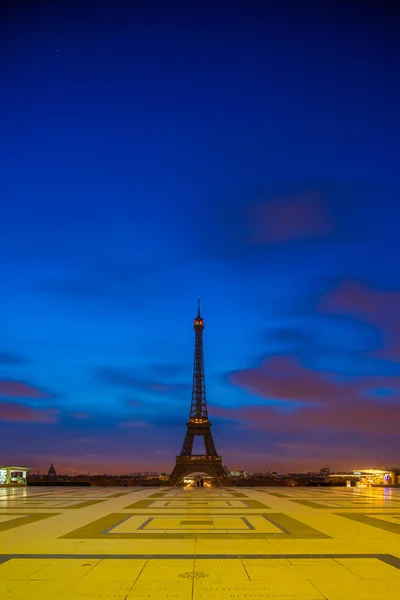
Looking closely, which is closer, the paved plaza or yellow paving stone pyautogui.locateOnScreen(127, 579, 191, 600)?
yellow paving stone pyautogui.locateOnScreen(127, 579, 191, 600)

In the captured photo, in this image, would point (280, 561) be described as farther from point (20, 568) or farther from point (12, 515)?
point (12, 515)

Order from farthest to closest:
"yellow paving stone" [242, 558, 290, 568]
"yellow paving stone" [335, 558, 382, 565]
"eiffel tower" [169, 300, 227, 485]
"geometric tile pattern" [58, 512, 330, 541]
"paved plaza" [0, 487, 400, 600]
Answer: "eiffel tower" [169, 300, 227, 485] → "geometric tile pattern" [58, 512, 330, 541] → "yellow paving stone" [335, 558, 382, 565] → "yellow paving stone" [242, 558, 290, 568] → "paved plaza" [0, 487, 400, 600]

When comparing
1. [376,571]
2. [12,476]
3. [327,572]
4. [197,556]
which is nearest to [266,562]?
[327,572]

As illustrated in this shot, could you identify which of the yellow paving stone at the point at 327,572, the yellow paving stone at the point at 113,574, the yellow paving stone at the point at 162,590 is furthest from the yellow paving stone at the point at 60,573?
the yellow paving stone at the point at 327,572

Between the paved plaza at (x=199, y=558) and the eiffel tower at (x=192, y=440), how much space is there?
81.1 meters

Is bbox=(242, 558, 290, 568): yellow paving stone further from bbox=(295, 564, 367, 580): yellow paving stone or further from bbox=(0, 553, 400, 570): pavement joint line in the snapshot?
bbox=(295, 564, 367, 580): yellow paving stone

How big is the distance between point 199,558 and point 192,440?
104 m

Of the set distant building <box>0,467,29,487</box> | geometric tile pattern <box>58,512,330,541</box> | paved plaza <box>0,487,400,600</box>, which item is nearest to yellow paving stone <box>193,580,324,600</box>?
paved plaza <box>0,487,400,600</box>

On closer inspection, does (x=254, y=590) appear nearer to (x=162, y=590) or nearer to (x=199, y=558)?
(x=162, y=590)

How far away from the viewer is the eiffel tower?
98.4m

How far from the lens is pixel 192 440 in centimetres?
11119

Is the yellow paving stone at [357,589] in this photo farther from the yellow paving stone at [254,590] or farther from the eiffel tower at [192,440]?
the eiffel tower at [192,440]

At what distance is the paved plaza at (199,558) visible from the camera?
27.6ft

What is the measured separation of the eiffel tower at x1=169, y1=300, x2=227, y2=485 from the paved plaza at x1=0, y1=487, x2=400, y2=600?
81114mm
